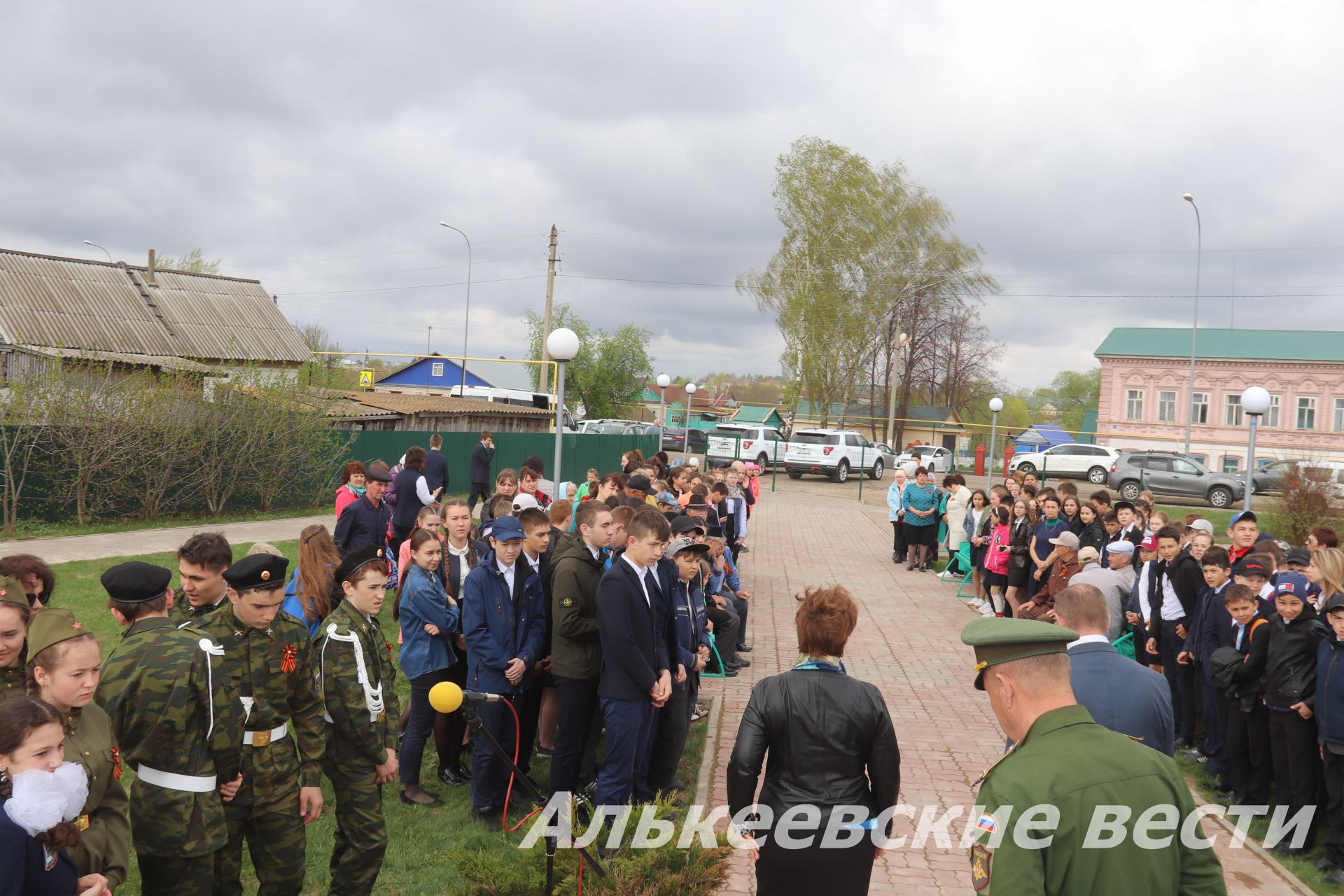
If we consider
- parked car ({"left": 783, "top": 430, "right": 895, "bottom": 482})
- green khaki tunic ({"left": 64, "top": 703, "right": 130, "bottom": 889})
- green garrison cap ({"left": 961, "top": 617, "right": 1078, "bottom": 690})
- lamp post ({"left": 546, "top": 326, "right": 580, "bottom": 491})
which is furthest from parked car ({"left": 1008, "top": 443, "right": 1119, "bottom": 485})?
green khaki tunic ({"left": 64, "top": 703, "right": 130, "bottom": 889})

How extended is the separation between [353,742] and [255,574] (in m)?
0.93

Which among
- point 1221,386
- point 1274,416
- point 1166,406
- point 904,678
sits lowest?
point 904,678

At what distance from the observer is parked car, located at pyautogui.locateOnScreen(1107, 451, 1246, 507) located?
99.6 feet

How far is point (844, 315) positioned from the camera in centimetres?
4541

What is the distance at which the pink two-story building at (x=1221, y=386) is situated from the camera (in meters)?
53.5

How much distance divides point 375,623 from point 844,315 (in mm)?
42682

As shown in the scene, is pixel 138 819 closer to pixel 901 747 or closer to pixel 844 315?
pixel 901 747

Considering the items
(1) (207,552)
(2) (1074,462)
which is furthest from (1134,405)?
(1) (207,552)

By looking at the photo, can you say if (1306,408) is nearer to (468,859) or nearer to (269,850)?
(468,859)

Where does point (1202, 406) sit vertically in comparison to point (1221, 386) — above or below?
below

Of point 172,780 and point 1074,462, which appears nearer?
point 172,780

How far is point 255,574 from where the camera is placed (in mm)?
3777

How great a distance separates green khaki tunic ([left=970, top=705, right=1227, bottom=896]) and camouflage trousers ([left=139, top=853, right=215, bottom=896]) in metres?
2.91

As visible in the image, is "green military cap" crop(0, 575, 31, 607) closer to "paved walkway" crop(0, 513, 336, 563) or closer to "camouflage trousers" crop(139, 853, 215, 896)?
"camouflage trousers" crop(139, 853, 215, 896)
